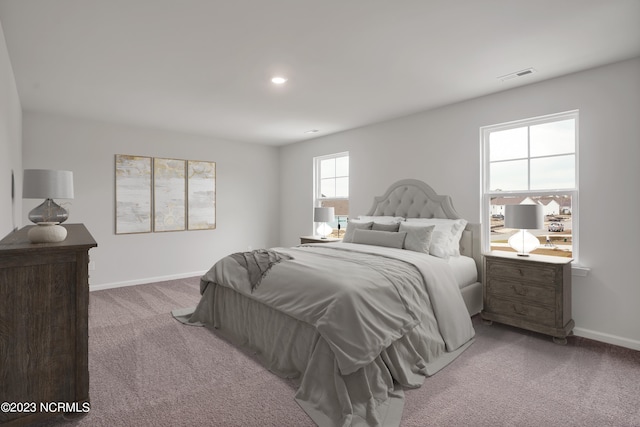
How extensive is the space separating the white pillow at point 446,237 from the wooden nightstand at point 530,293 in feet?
1.24

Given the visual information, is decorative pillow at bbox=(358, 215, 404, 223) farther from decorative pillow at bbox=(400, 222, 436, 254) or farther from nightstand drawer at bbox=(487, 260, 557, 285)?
nightstand drawer at bbox=(487, 260, 557, 285)

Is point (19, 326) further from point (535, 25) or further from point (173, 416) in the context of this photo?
point (535, 25)

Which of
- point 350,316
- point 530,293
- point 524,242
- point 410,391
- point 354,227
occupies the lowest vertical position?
point 410,391

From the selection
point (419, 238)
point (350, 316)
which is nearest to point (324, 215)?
point (419, 238)

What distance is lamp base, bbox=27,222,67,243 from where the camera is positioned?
1.92m

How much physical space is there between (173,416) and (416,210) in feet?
11.5

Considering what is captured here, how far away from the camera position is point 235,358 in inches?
108

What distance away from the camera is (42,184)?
9.60 feet

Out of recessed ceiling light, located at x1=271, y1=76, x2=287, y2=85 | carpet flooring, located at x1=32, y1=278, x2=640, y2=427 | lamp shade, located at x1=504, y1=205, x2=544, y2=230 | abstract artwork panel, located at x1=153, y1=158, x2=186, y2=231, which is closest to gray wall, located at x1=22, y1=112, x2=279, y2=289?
abstract artwork panel, located at x1=153, y1=158, x2=186, y2=231

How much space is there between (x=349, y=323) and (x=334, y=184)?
13.4 ft

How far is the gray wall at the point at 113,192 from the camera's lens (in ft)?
15.3

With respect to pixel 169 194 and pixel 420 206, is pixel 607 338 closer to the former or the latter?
pixel 420 206

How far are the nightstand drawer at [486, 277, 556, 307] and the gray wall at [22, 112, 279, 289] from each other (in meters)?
4.47

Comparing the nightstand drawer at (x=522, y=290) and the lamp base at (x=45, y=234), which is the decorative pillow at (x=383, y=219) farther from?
the lamp base at (x=45, y=234)
